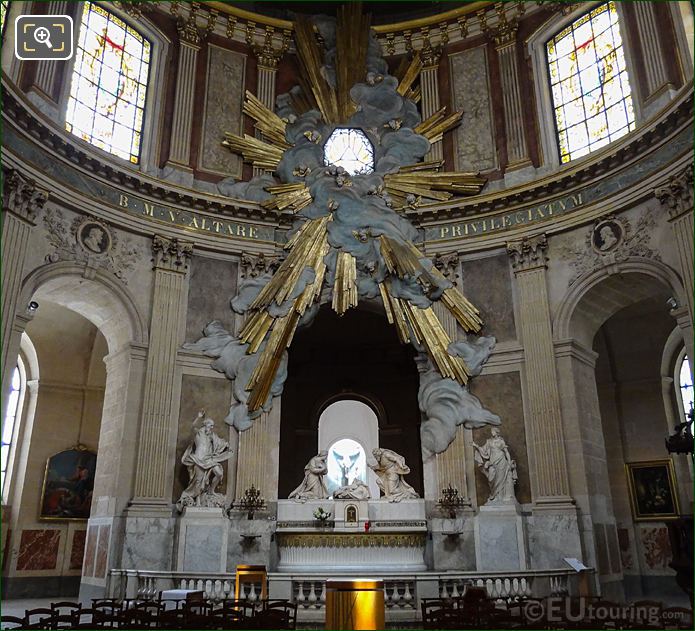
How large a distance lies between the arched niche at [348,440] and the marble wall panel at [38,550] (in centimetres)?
891

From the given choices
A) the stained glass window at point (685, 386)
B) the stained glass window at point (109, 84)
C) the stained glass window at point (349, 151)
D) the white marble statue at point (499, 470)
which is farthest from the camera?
the stained glass window at point (685, 386)

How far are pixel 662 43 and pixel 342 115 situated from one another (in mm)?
7587

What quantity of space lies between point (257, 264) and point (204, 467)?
497 cm

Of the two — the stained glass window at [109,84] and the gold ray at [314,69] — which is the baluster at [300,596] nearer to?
the stained glass window at [109,84]

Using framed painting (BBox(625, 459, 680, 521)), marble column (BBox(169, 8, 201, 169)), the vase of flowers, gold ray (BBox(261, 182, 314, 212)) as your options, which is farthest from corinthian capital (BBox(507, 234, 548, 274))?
marble column (BBox(169, 8, 201, 169))

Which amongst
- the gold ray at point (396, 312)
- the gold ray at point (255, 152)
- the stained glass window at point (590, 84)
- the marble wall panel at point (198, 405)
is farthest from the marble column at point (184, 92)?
the stained glass window at point (590, 84)

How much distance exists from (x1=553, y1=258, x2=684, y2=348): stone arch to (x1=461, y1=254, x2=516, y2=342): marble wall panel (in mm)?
1148

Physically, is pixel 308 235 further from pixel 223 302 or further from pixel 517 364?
pixel 517 364

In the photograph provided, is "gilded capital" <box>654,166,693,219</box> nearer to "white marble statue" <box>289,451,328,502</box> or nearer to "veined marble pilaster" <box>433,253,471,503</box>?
"veined marble pilaster" <box>433,253,471,503</box>

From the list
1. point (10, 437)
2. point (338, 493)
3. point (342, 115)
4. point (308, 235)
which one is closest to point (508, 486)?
point (338, 493)

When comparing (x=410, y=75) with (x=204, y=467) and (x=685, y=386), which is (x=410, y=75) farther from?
(x=204, y=467)

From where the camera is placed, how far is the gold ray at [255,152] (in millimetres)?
17109

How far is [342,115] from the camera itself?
697 inches

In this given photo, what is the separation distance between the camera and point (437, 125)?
17438mm
